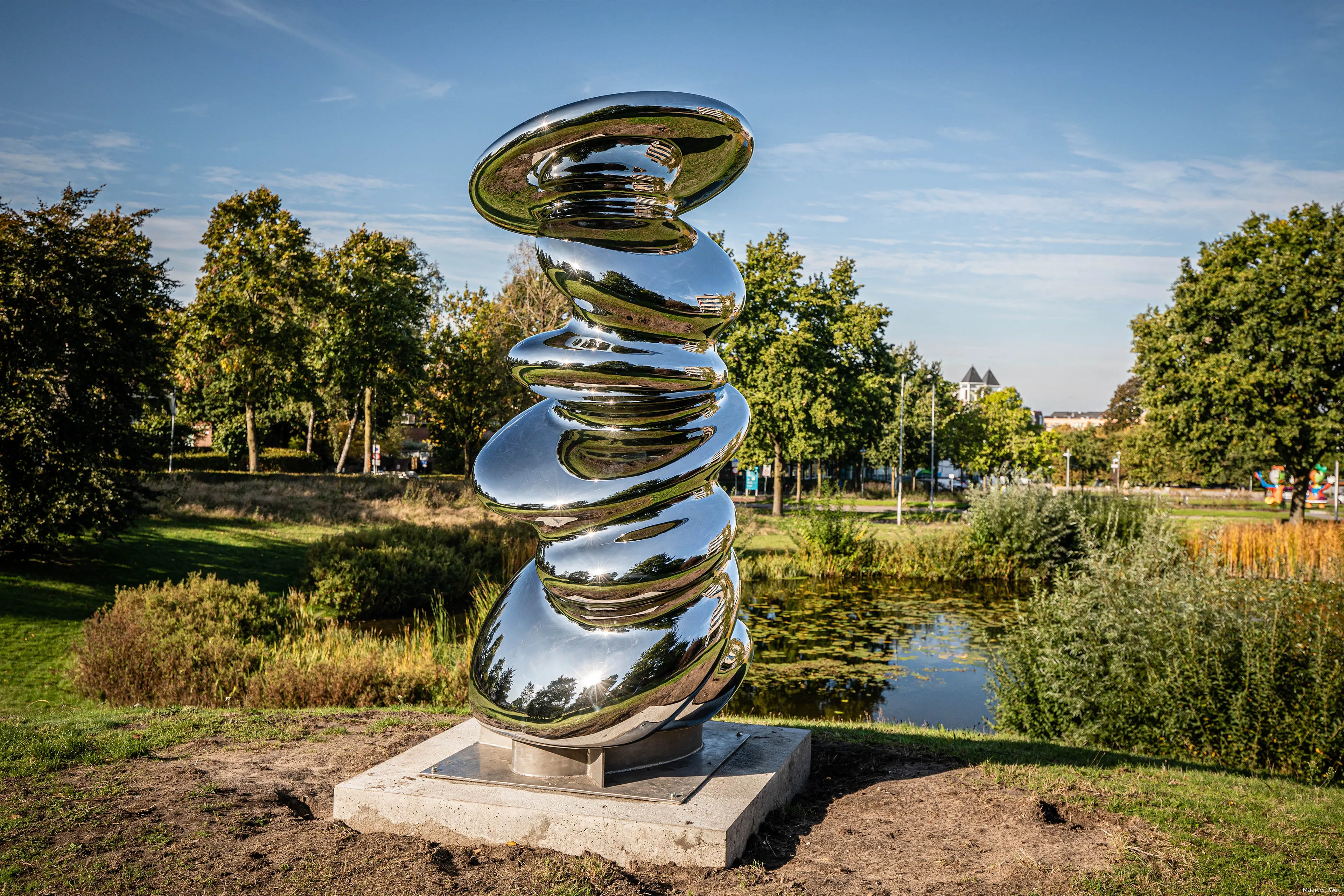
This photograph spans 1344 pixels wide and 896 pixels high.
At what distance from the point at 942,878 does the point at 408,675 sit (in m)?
6.56

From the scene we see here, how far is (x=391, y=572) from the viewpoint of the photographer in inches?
627

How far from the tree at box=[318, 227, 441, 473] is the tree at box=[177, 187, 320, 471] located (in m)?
1.35

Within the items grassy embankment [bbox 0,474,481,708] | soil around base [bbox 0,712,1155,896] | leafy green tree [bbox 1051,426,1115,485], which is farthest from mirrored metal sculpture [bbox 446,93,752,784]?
leafy green tree [bbox 1051,426,1115,485]

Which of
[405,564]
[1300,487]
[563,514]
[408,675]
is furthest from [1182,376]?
[563,514]

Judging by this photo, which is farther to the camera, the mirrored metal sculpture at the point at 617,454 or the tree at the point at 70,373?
the tree at the point at 70,373

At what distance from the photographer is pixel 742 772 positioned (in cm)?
468

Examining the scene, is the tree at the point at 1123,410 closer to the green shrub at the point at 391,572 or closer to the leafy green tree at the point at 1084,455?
the leafy green tree at the point at 1084,455

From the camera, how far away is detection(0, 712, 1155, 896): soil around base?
373 centimetres

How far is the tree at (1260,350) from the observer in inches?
1089

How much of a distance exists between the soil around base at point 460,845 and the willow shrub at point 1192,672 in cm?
335

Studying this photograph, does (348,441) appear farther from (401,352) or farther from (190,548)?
(190,548)

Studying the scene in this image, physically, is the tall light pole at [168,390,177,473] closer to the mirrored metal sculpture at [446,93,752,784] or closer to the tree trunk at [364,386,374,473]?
the tree trunk at [364,386,374,473]

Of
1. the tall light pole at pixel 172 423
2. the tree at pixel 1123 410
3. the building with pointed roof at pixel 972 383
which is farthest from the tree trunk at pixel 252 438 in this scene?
the building with pointed roof at pixel 972 383

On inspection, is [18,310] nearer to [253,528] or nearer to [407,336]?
[253,528]
